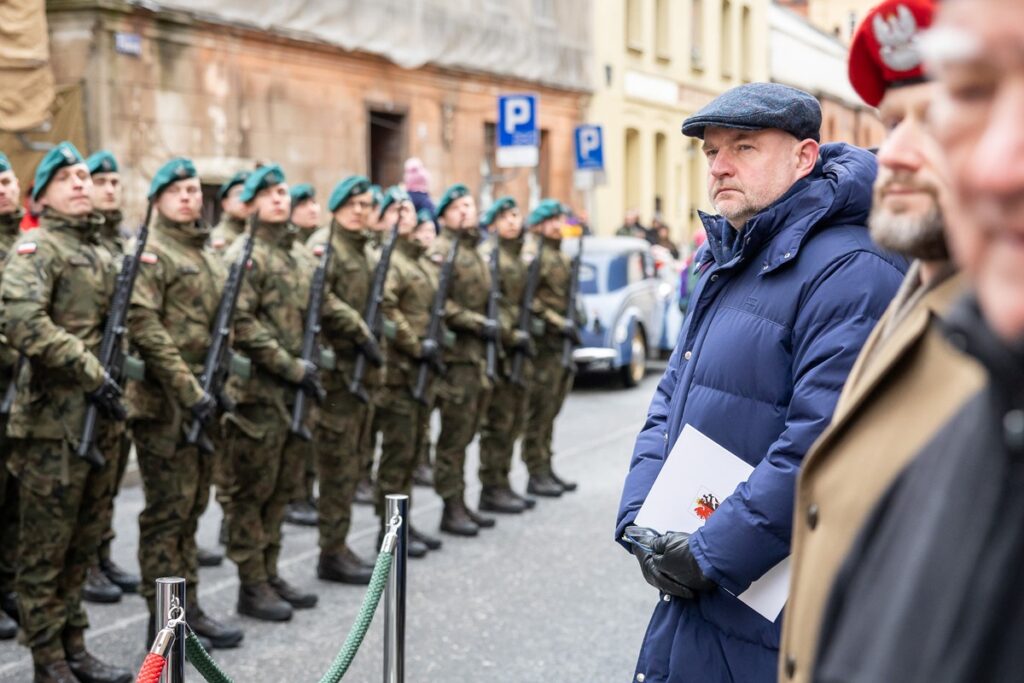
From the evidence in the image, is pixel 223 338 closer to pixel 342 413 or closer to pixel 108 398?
pixel 108 398

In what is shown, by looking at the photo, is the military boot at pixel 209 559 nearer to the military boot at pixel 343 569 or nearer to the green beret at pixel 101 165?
the military boot at pixel 343 569

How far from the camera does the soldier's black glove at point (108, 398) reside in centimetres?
586

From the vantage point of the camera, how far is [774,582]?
2928mm

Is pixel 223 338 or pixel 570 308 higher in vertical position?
pixel 223 338

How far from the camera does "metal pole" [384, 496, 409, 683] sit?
4461 millimetres

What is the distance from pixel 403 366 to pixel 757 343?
5.86 meters

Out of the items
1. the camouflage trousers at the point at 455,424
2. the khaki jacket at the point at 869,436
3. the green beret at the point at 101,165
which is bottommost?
the camouflage trousers at the point at 455,424

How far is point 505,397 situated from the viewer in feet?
32.7

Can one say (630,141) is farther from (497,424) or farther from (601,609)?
(601,609)

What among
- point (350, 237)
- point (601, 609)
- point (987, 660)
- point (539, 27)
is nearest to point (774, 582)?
point (987, 660)

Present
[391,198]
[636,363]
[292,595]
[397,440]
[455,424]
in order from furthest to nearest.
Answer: [636,363]
[391,198]
[455,424]
[397,440]
[292,595]

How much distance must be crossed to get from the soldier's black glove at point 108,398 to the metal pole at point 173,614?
2571 mm

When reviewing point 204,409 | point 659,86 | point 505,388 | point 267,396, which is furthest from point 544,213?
point 659,86

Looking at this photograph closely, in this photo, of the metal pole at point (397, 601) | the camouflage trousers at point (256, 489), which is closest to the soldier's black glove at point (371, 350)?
the camouflage trousers at point (256, 489)
